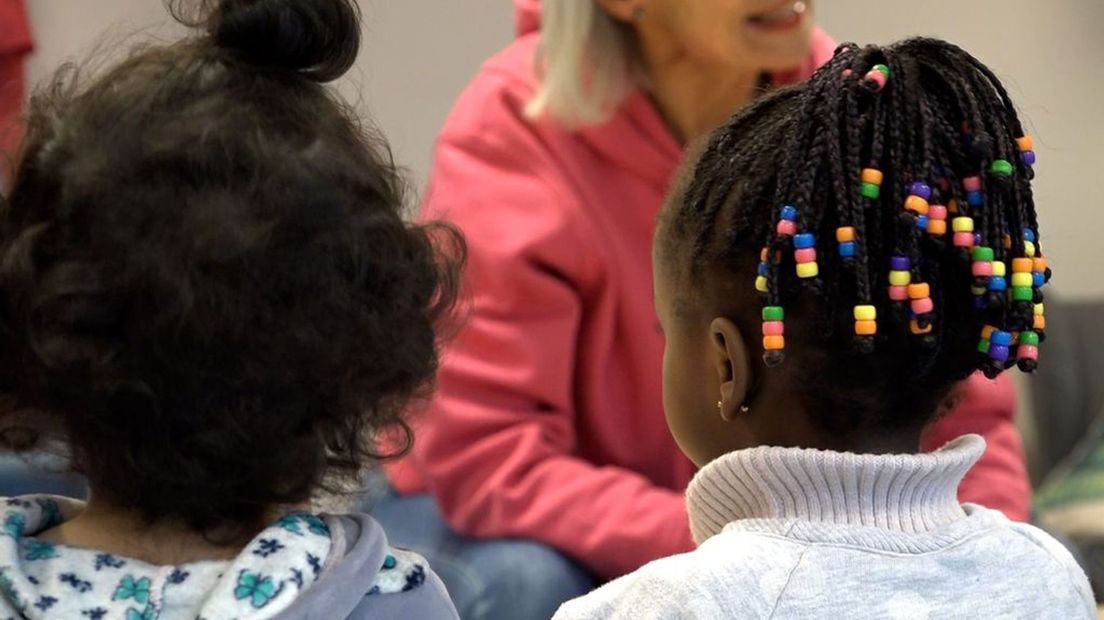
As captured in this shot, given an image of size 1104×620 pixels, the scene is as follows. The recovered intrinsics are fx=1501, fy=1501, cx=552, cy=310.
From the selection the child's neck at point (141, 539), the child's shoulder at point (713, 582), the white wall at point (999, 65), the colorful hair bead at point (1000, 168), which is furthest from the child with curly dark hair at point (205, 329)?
the white wall at point (999, 65)

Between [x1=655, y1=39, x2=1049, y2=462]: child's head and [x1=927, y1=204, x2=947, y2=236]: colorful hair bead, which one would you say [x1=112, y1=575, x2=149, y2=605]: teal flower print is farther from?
[x1=927, y1=204, x2=947, y2=236]: colorful hair bead

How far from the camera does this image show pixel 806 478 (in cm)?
84

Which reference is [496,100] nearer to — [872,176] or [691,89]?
[691,89]

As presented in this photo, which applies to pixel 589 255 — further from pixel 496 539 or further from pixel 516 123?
pixel 496 539

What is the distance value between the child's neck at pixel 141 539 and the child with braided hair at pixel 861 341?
220 millimetres

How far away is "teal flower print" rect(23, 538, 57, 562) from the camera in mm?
718

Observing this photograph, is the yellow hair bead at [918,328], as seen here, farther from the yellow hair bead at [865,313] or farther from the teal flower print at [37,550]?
the teal flower print at [37,550]

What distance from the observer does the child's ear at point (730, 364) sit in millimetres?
888

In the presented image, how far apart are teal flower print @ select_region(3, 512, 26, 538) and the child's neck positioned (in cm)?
1

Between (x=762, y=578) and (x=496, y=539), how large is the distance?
2.10 feet

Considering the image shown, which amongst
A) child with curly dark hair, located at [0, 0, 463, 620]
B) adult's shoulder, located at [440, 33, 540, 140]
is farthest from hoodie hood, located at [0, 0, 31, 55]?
child with curly dark hair, located at [0, 0, 463, 620]

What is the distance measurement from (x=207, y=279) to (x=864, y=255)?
351 mm

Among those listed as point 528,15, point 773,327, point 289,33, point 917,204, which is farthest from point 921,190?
point 528,15

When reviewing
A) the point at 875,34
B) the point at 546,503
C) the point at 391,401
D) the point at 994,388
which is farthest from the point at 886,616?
the point at 875,34
